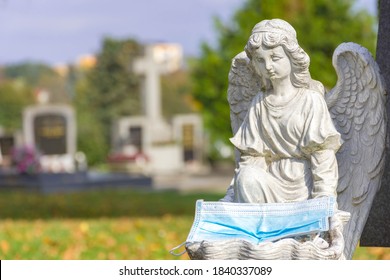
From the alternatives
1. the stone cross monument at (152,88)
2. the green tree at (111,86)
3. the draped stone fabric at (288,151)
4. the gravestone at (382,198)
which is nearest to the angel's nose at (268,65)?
the draped stone fabric at (288,151)

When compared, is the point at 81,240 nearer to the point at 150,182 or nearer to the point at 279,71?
the point at 279,71

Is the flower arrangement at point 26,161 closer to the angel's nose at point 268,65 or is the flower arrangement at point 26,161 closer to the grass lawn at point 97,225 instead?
the grass lawn at point 97,225

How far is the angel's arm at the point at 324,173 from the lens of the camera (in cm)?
509

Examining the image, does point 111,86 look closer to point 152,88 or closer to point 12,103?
point 12,103

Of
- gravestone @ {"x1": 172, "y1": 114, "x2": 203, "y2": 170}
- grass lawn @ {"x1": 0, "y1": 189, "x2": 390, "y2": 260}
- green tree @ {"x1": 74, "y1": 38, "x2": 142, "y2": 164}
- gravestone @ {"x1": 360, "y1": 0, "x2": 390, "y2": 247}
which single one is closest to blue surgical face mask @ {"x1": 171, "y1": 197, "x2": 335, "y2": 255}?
gravestone @ {"x1": 360, "y1": 0, "x2": 390, "y2": 247}

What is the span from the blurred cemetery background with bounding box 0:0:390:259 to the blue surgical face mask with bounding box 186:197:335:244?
308cm

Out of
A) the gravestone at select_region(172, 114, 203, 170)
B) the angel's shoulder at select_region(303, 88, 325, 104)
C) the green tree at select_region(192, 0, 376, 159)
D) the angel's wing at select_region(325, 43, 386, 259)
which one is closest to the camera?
the angel's shoulder at select_region(303, 88, 325, 104)

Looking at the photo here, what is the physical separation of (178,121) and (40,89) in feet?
35.8

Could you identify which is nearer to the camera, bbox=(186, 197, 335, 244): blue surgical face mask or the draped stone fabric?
bbox=(186, 197, 335, 244): blue surgical face mask

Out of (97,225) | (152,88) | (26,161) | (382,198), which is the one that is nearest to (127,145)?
(152,88)

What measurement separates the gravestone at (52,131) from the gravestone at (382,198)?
18229mm

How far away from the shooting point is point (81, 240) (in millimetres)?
9695

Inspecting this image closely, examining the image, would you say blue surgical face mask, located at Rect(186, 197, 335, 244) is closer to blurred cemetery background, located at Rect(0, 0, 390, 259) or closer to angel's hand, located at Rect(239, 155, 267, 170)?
angel's hand, located at Rect(239, 155, 267, 170)

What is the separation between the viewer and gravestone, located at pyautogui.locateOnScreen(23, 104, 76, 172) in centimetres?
2466
